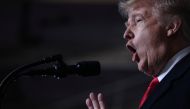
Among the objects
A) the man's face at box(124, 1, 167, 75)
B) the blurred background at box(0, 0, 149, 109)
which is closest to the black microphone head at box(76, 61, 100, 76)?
the man's face at box(124, 1, 167, 75)

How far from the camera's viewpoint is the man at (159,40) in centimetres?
228

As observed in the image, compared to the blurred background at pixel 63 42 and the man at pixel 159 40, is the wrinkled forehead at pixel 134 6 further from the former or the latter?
the blurred background at pixel 63 42

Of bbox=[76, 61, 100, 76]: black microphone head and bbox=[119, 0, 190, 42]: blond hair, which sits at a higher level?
bbox=[119, 0, 190, 42]: blond hair

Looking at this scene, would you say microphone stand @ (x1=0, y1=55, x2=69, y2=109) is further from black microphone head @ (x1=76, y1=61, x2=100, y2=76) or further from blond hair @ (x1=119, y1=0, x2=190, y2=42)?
blond hair @ (x1=119, y1=0, x2=190, y2=42)

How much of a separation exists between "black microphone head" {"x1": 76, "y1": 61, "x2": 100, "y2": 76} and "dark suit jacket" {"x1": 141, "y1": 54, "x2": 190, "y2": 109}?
213 millimetres

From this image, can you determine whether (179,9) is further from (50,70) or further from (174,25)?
(50,70)

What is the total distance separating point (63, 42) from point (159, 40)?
23.5 ft

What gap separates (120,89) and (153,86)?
19.1 ft

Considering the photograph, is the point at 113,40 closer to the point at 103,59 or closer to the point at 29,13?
the point at 103,59

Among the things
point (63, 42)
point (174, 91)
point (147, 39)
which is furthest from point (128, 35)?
point (63, 42)

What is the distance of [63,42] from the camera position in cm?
948

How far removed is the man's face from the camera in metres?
2.36

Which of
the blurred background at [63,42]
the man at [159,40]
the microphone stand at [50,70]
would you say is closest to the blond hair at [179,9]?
the man at [159,40]

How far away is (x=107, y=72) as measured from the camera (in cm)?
870
